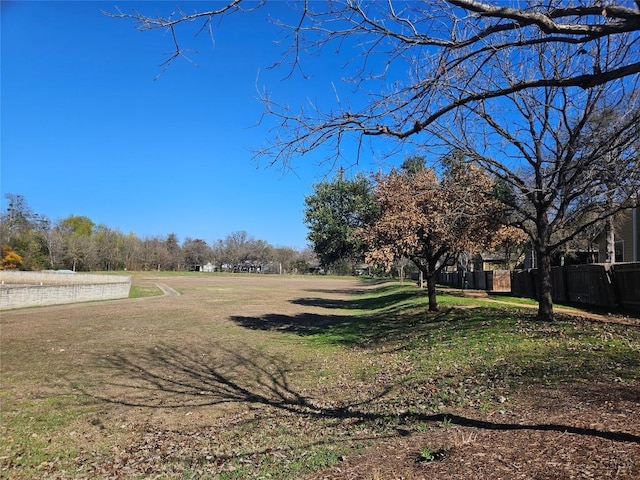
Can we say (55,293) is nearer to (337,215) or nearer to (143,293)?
(143,293)

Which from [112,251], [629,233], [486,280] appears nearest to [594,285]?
[629,233]

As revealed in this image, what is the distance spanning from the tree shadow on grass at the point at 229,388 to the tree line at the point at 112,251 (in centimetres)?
6607

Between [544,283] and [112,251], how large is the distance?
105609mm

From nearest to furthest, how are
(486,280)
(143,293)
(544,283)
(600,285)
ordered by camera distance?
(544,283)
(600,285)
(486,280)
(143,293)

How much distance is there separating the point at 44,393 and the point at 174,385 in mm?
2756

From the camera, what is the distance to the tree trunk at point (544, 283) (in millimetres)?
13547

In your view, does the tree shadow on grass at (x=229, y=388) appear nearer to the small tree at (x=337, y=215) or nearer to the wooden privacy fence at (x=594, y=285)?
Result: the wooden privacy fence at (x=594, y=285)

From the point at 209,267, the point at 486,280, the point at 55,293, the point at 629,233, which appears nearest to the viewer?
the point at 629,233

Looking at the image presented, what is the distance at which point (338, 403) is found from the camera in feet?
31.2

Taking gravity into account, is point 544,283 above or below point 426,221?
below

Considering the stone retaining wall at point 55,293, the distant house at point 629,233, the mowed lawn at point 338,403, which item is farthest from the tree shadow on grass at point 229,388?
the distant house at point 629,233

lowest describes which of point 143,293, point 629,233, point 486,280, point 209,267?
point 143,293

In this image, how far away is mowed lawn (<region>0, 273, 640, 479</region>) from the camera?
5.34 m

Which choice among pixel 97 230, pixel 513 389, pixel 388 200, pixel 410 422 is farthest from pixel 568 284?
pixel 97 230
